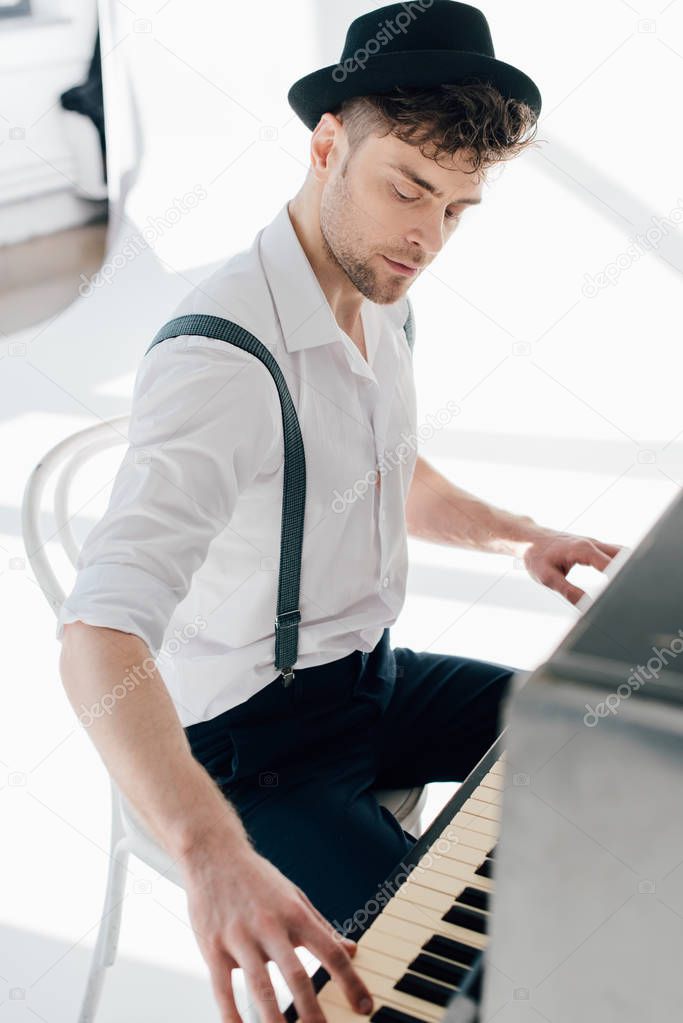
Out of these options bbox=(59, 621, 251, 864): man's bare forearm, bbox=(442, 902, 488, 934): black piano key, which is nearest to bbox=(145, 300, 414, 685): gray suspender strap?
bbox=(59, 621, 251, 864): man's bare forearm

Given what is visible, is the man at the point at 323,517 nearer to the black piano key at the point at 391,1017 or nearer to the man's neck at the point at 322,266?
the man's neck at the point at 322,266

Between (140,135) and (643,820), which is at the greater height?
(643,820)

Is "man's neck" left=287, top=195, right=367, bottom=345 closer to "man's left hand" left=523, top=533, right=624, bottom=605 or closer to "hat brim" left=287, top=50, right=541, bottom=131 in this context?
"hat brim" left=287, top=50, right=541, bottom=131

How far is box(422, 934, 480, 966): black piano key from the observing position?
2.64 feet

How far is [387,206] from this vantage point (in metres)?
1.39

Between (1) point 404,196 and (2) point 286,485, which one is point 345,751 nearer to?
(2) point 286,485

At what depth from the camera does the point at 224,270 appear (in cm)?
140

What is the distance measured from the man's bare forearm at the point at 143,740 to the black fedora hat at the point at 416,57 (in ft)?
2.46

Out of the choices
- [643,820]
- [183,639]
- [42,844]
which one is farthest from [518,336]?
[643,820]

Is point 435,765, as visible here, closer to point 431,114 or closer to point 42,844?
point 431,114

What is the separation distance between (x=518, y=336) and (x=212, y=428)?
9.39 feet

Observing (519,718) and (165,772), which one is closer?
(519,718)

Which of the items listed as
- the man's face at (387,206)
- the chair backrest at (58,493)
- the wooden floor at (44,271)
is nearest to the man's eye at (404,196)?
the man's face at (387,206)

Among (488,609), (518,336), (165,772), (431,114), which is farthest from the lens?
(518,336)
